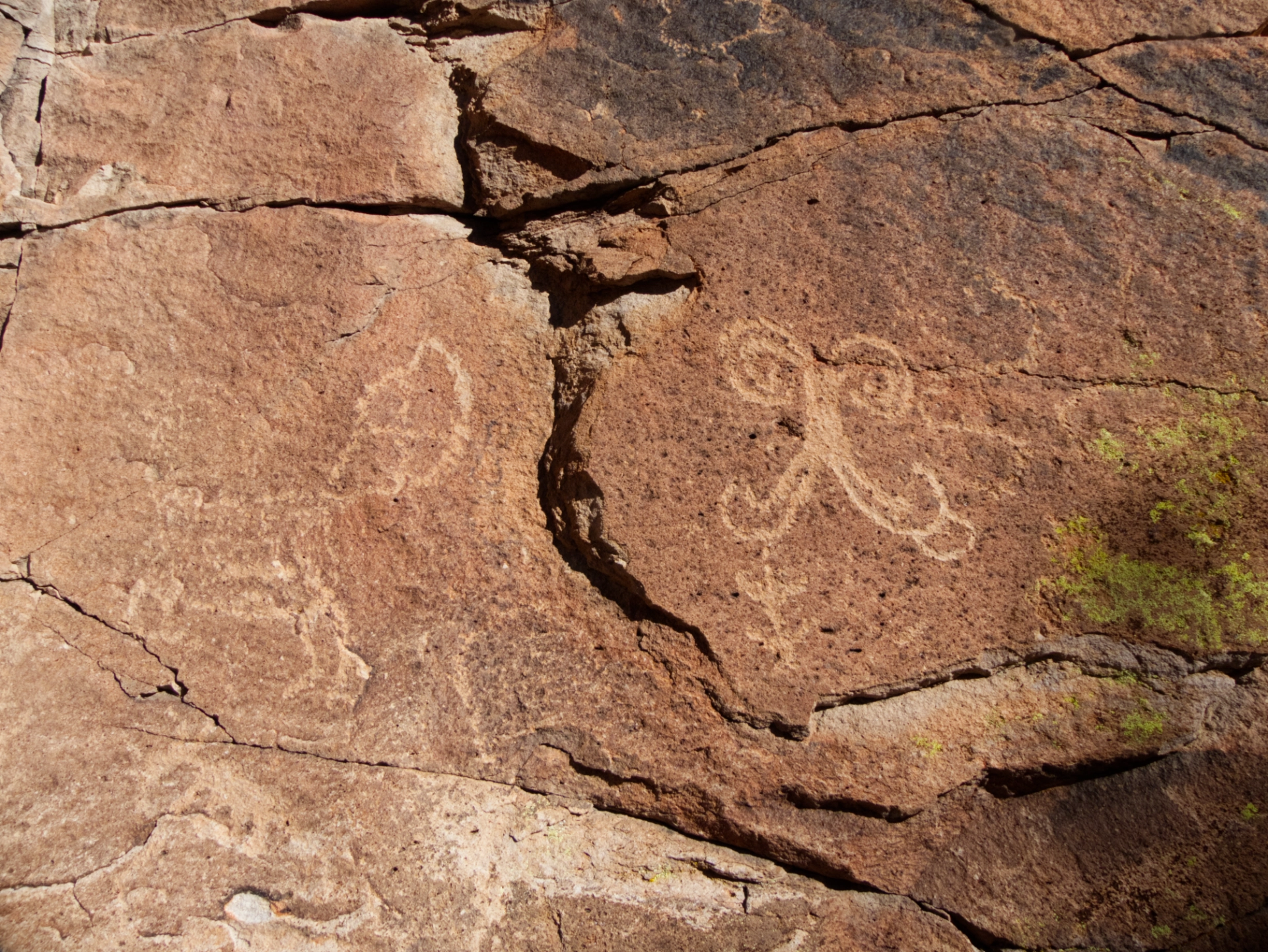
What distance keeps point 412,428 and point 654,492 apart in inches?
17.7

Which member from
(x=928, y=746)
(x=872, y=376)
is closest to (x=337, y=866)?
(x=928, y=746)

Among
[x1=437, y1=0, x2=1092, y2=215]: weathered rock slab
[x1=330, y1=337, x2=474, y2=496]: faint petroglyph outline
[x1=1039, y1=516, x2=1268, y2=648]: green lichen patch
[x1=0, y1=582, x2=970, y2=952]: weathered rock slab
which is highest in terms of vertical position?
[x1=437, y1=0, x2=1092, y2=215]: weathered rock slab

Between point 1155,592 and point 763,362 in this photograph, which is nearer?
point 1155,592

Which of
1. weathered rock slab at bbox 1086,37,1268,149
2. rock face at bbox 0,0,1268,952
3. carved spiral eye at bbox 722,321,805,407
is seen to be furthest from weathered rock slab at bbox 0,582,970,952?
weathered rock slab at bbox 1086,37,1268,149

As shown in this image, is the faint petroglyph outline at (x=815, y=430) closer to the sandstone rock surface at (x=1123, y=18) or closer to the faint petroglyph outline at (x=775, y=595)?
the faint petroglyph outline at (x=775, y=595)

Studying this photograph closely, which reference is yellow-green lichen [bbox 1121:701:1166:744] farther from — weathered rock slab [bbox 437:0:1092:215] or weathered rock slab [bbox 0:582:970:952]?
weathered rock slab [bbox 437:0:1092:215]

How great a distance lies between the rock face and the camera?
129cm

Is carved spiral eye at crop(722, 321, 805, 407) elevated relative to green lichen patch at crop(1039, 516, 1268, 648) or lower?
elevated

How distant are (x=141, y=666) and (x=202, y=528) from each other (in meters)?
0.25

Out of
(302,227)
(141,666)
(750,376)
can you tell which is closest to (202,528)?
(141,666)

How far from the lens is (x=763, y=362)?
1.41 metres

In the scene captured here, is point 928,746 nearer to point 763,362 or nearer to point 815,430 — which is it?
point 815,430

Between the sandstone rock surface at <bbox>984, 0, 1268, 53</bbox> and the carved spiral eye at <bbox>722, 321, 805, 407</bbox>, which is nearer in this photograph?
the carved spiral eye at <bbox>722, 321, 805, 407</bbox>

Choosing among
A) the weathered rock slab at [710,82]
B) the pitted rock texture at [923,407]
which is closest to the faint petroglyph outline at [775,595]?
the pitted rock texture at [923,407]
